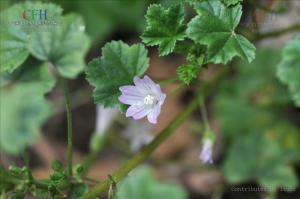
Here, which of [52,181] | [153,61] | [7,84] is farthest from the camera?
[153,61]

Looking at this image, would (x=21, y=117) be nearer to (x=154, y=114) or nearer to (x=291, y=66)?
(x=154, y=114)

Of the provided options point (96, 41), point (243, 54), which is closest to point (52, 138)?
point (96, 41)

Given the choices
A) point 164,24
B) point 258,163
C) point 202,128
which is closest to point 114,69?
point 164,24

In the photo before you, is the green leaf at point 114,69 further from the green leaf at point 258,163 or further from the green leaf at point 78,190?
the green leaf at point 258,163

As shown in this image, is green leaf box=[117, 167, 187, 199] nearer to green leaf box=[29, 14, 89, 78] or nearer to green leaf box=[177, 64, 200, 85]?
green leaf box=[29, 14, 89, 78]

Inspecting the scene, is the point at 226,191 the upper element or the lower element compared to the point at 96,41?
lower

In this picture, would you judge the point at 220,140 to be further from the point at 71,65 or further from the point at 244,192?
the point at 71,65

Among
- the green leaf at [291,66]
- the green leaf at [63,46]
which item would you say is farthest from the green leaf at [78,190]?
the green leaf at [291,66]

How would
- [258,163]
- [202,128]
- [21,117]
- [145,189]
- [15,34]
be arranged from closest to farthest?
[21,117]
[15,34]
[145,189]
[258,163]
[202,128]
